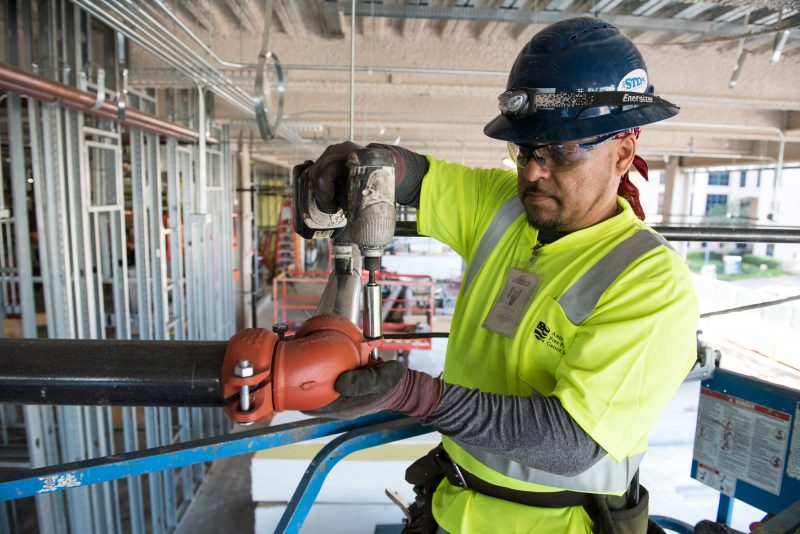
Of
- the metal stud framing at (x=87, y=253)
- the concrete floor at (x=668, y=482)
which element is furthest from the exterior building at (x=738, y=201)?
the metal stud framing at (x=87, y=253)

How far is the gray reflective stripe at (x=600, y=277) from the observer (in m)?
0.97

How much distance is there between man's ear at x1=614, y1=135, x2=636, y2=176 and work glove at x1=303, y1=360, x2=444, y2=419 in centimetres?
65

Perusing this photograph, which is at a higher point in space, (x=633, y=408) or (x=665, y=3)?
(x=665, y=3)

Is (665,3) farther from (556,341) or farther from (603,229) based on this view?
(556,341)

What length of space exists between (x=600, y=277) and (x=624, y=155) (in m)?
0.33

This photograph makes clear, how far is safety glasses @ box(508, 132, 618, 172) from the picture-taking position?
3.58ft

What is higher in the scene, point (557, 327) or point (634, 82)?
point (634, 82)

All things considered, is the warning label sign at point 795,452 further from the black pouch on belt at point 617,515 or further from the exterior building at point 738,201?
the exterior building at point 738,201

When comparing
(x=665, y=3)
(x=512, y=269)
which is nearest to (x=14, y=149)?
(x=512, y=269)

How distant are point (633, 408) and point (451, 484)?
0.56 m

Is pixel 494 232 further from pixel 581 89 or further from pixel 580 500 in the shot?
pixel 580 500

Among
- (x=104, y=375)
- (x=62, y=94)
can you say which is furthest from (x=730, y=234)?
(x=62, y=94)

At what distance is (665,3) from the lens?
10.3 ft

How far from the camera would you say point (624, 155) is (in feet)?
3.79
